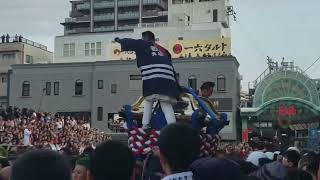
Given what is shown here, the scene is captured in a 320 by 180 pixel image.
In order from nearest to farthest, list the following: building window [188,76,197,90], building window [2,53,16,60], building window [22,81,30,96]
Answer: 1. building window [188,76,197,90]
2. building window [22,81,30,96]
3. building window [2,53,16,60]

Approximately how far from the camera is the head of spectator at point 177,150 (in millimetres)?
3824

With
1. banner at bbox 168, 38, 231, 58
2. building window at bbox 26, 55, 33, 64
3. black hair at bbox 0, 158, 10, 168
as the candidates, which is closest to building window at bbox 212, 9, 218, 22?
banner at bbox 168, 38, 231, 58

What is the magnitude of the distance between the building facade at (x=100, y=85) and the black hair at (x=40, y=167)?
141 feet

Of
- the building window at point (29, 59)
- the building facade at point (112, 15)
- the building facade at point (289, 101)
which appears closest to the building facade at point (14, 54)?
the building window at point (29, 59)

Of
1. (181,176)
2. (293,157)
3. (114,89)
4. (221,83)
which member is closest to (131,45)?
(293,157)

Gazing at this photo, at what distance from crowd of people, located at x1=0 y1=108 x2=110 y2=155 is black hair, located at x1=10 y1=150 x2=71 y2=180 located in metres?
15.1

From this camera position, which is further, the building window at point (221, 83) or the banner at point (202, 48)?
the banner at point (202, 48)

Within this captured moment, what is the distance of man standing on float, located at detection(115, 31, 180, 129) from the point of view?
328 inches

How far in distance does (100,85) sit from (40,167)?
4763 centimetres

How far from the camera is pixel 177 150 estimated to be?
3.84m

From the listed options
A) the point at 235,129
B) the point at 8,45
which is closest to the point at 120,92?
the point at 235,129

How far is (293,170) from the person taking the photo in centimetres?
591

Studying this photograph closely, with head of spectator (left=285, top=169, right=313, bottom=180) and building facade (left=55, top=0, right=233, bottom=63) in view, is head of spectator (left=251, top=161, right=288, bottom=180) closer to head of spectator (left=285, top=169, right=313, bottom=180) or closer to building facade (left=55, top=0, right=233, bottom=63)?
head of spectator (left=285, top=169, right=313, bottom=180)

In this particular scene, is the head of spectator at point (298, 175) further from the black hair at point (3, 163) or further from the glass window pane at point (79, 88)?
the glass window pane at point (79, 88)
